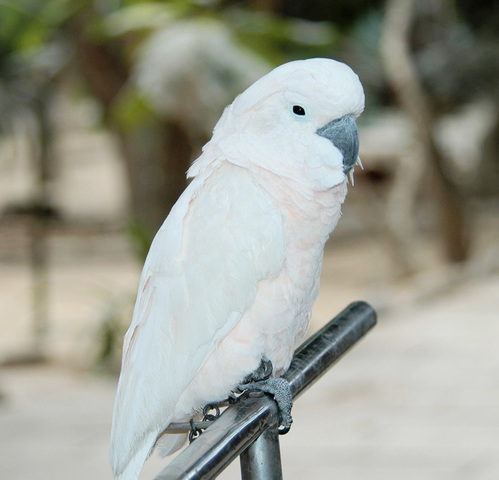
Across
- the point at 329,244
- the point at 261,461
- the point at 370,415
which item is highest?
the point at 329,244

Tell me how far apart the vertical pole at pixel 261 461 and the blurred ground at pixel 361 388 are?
137cm

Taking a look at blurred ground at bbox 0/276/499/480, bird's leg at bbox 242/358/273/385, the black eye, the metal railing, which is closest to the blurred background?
blurred ground at bbox 0/276/499/480

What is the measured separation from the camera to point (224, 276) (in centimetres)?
98

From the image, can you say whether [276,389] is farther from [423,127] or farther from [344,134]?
[423,127]

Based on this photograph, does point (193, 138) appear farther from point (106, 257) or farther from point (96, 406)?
point (106, 257)

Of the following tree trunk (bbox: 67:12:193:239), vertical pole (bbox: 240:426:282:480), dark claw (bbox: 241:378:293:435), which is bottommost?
vertical pole (bbox: 240:426:282:480)

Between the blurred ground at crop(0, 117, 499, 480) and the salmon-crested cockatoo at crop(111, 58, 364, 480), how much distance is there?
3.69 ft

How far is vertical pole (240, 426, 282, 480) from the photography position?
0.71 meters

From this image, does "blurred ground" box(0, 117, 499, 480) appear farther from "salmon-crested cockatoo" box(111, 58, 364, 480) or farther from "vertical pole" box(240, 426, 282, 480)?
"vertical pole" box(240, 426, 282, 480)

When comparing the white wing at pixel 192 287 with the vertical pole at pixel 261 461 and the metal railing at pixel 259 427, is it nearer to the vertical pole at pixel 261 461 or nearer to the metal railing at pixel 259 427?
the metal railing at pixel 259 427

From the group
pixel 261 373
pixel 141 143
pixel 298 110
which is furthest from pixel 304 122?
pixel 141 143

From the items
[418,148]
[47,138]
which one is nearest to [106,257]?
[47,138]

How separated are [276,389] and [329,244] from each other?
5.06m

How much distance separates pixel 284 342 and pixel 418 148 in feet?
11.5
